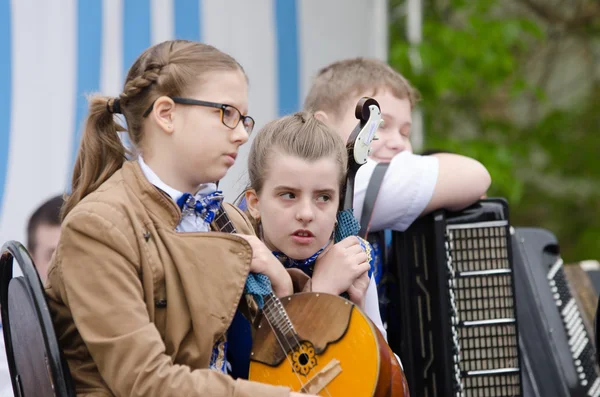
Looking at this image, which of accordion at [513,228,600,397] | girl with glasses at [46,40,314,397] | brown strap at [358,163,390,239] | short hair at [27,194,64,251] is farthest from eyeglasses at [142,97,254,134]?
accordion at [513,228,600,397]

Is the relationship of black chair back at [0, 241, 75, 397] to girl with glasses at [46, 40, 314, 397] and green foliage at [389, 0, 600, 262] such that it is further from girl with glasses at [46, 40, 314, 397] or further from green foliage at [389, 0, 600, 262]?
green foliage at [389, 0, 600, 262]

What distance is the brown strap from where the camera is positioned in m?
2.74

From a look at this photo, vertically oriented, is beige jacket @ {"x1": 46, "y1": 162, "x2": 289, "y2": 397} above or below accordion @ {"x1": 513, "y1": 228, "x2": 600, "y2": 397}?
above

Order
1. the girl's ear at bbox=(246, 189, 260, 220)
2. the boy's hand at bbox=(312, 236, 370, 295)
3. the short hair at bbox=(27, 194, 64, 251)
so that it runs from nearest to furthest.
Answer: the boy's hand at bbox=(312, 236, 370, 295), the girl's ear at bbox=(246, 189, 260, 220), the short hair at bbox=(27, 194, 64, 251)

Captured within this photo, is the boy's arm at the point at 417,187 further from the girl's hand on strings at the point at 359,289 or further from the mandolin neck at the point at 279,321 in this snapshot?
the mandolin neck at the point at 279,321

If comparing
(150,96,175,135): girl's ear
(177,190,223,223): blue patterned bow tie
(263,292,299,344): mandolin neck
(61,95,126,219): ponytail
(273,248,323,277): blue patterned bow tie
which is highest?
(150,96,175,135): girl's ear

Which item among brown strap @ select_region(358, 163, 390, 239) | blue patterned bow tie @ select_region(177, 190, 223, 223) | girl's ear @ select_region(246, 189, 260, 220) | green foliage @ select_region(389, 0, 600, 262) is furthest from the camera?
green foliage @ select_region(389, 0, 600, 262)

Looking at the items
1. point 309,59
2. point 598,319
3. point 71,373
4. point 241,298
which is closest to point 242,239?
point 241,298

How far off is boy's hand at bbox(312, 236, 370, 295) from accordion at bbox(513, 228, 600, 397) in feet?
3.95

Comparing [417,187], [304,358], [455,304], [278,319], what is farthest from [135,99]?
[455,304]

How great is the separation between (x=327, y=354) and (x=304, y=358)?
5 centimetres

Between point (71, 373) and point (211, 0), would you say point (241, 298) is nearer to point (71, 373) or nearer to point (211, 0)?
point (71, 373)

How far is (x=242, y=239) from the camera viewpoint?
2084 mm

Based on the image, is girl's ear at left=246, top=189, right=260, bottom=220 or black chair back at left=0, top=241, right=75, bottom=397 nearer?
black chair back at left=0, top=241, right=75, bottom=397
